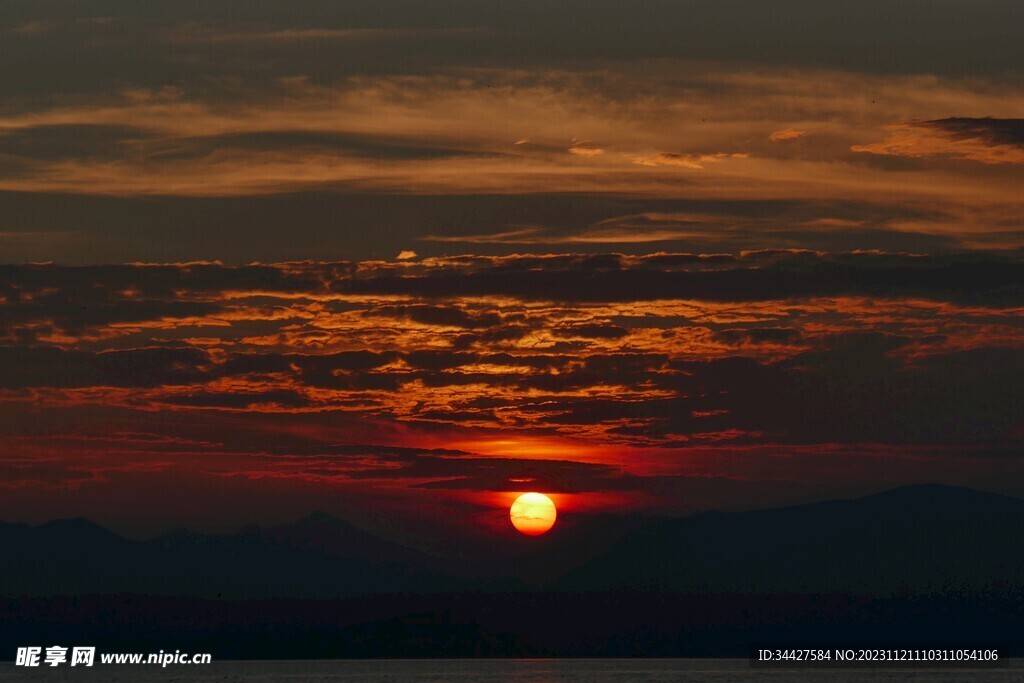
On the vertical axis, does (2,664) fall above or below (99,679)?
above

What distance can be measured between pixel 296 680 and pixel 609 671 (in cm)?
3631

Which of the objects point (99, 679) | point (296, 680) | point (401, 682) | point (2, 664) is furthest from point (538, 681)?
point (2, 664)

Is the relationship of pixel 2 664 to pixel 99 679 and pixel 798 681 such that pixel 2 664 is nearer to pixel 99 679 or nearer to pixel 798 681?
pixel 99 679

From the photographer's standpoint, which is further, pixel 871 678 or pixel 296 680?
pixel 871 678

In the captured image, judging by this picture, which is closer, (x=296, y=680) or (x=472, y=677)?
(x=296, y=680)

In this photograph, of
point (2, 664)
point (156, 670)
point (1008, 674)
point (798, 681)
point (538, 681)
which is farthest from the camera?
point (2, 664)

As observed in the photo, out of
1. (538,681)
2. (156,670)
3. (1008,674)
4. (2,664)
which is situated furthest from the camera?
(2,664)

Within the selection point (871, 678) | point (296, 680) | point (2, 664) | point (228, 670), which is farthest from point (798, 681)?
point (2, 664)

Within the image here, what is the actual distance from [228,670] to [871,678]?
65.9 meters

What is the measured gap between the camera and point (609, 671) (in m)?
140

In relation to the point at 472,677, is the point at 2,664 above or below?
above

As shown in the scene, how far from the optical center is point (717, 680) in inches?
4906

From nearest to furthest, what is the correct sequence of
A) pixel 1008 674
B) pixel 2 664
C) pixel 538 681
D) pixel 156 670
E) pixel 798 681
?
pixel 538 681 → pixel 798 681 → pixel 1008 674 → pixel 156 670 → pixel 2 664

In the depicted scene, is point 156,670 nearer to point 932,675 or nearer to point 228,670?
point 228,670
